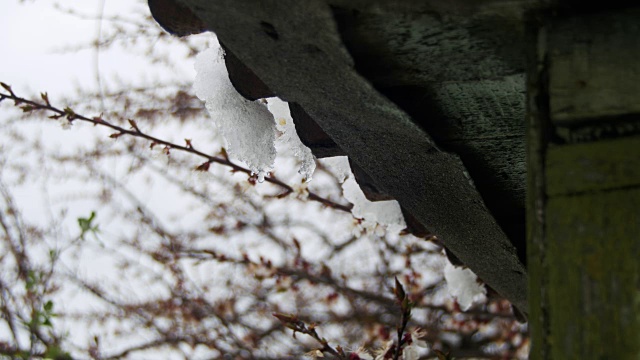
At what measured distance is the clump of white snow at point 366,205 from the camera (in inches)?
70.8

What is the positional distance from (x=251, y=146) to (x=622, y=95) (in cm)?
79

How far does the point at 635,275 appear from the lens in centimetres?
70

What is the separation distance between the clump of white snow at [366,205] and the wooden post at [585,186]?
1002mm

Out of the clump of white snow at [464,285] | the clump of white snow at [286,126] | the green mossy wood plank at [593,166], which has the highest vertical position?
the green mossy wood plank at [593,166]

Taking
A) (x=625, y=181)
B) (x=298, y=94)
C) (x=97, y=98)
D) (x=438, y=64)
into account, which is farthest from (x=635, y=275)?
(x=97, y=98)

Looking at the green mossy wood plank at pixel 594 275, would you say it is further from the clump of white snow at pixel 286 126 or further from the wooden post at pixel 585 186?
the clump of white snow at pixel 286 126

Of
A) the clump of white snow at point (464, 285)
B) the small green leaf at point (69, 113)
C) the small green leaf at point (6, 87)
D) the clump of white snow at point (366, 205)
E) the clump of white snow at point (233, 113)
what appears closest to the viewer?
the clump of white snow at point (233, 113)

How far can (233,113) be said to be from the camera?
1267mm

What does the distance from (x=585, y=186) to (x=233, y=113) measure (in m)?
0.73

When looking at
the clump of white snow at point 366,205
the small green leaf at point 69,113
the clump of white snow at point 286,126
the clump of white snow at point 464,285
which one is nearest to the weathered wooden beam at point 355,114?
the clump of white snow at point 286,126

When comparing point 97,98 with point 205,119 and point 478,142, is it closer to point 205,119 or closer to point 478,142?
point 205,119

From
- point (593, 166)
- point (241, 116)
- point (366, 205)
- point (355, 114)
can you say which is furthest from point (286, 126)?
point (593, 166)

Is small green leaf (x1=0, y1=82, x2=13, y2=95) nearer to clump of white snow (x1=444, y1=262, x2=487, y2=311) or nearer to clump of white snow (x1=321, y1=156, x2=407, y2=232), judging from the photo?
clump of white snow (x1=321, y1=156, x2=407, y2=232)

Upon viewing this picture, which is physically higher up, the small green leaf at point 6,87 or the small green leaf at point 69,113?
the small green leaf at point 6,87
